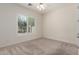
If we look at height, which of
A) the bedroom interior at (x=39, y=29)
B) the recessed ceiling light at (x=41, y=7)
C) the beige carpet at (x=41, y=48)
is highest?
the recessed ceiling light at (x=41, y=7)

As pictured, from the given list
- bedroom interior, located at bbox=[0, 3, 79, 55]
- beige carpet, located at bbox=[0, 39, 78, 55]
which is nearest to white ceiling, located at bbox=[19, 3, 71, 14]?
bedroom interior, located at bbox=[0, 3, 79, 55]

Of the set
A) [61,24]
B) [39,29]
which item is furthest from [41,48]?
[61,24]

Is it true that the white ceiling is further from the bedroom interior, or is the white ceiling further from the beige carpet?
the beige carpet

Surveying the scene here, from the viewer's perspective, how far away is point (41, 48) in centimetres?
156

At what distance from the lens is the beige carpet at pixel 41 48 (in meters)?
1.52

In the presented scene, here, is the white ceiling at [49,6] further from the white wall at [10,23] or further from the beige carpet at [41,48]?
the beige carpet at [41,48]

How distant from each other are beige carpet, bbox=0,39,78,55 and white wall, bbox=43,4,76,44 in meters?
0.09

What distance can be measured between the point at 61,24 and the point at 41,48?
502 mm

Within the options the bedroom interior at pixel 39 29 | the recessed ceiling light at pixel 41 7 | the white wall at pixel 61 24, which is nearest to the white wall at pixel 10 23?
the bedroom interior at pixel 39 29

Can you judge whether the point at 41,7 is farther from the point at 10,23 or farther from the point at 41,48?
the point at 41,48

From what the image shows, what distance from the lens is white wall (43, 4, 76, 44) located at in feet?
4.97

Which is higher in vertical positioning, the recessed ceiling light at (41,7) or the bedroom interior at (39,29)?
the recessed ceiling light at (41,7)

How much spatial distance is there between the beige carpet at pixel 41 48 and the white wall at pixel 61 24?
89 mm
